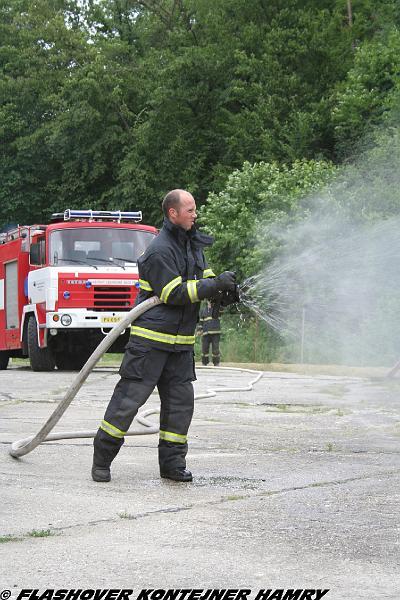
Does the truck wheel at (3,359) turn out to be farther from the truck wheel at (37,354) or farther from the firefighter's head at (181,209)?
the firefighter's head at (181,209)

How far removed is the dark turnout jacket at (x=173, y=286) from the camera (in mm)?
6297

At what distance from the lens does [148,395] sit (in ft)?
21.3

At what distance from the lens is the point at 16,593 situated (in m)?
3.85

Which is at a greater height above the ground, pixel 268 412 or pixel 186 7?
pixel 186 7

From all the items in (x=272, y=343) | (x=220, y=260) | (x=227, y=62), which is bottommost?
(x=272, y=343)

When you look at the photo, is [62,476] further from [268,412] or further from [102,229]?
[102,229]

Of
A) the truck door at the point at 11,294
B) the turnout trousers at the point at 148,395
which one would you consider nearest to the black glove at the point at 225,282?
the turnout trousers at the point at 148,395

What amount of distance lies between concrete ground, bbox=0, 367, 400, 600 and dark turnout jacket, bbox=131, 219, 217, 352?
2.82 feet

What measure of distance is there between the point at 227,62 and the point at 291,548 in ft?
116

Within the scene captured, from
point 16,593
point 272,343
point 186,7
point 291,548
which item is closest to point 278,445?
point 291,548

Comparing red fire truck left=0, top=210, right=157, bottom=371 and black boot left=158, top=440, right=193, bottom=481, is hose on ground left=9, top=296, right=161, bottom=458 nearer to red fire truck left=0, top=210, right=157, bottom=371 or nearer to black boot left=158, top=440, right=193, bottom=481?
black boot left=158, top=440, right=193, bottom=481

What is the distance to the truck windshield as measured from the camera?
58.6ft

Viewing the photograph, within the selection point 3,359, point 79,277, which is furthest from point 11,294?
point 79,277

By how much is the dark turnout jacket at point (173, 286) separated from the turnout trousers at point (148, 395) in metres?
0.09
